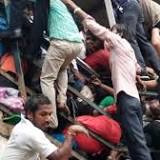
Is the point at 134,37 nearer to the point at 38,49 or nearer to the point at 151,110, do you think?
the point at 151,110

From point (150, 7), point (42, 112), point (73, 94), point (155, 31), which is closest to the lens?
point (42, 112)

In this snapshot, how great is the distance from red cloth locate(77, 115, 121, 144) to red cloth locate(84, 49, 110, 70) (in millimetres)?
1116

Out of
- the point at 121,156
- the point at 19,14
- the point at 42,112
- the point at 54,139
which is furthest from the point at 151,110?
the point at 42,112

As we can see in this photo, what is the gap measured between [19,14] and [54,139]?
1.33 metres

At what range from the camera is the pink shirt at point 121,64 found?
21.7 ft

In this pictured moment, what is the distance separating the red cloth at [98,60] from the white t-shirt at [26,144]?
3.06 m

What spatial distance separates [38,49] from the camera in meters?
6.88

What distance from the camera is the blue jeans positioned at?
636 centimetres

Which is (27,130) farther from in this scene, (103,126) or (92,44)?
(92,44)

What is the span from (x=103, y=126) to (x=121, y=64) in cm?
71

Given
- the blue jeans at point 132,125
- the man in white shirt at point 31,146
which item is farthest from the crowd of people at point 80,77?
the man in white shirt at point 31,146

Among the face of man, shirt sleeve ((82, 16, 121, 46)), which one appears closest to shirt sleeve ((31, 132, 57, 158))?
the face of man

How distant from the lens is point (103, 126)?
6934 mm

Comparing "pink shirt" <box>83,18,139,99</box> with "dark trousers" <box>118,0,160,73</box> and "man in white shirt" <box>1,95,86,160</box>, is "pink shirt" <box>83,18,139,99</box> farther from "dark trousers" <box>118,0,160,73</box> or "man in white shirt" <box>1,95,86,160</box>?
"man in white shirt" <box>1,95,86,160</box>
